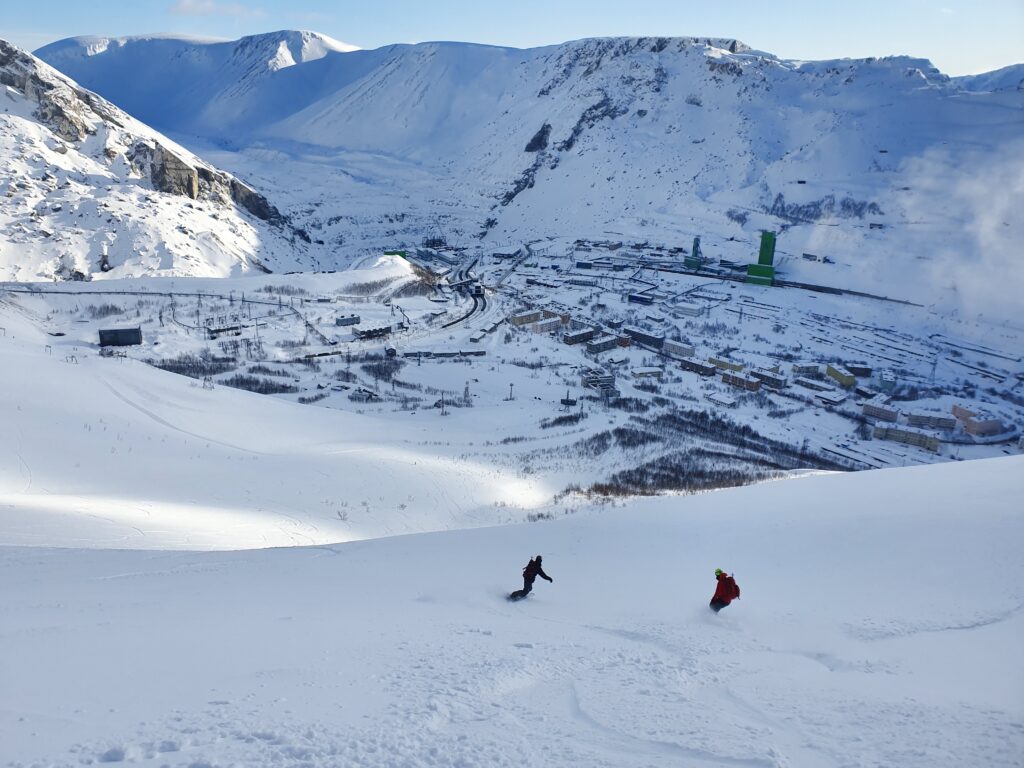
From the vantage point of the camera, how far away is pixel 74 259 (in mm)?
31141

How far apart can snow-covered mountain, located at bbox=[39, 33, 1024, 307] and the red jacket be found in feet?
129

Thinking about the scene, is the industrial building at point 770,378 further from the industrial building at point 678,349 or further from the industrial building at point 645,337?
the industrial building at point 645,337

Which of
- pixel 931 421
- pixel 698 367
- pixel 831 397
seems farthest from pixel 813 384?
pixel 698 367

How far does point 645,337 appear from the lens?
105ft

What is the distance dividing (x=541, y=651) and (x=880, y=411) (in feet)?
78.4

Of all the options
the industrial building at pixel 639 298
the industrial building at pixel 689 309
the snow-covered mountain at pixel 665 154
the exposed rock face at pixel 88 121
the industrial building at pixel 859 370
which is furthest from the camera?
the snow-covered mountain at pixel 665 154

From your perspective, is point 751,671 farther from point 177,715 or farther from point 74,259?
point 74,259

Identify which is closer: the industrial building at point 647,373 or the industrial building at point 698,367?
the industrial building at point 647,373

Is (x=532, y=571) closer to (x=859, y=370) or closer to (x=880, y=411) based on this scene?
(x=880, y=411)

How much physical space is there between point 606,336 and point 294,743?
30016 mm

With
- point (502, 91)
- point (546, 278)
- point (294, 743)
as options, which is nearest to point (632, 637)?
point (294, 743)

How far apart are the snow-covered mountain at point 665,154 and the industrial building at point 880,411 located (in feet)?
56.8

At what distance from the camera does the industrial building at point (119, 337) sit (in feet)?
78.9

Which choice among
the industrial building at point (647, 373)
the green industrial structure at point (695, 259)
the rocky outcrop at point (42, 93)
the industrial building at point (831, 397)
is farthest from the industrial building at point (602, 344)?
the rocky outcrop at point (42, 93)
